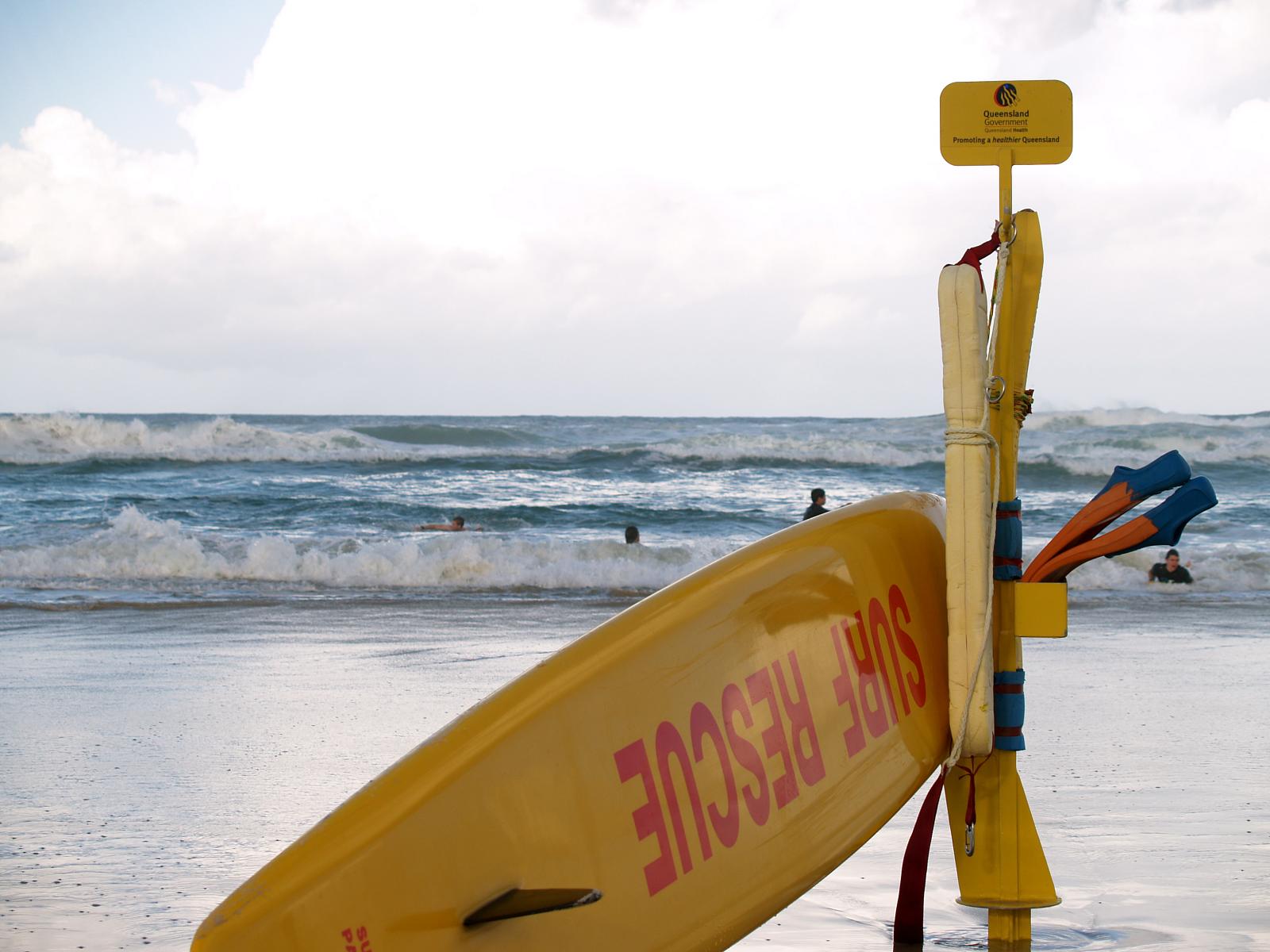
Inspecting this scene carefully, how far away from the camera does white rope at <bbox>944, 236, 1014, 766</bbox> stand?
8.16 feet

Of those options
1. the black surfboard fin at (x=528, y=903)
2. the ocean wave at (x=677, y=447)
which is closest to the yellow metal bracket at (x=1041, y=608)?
the black surfboard fin at (x=528, y=903)

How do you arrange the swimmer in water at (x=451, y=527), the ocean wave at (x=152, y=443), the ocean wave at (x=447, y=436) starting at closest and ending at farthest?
the swimmer in water at (x=451, y=527)
the ocean wave at (x=152, y=443)
the ocean wave at (x=447, y=436)

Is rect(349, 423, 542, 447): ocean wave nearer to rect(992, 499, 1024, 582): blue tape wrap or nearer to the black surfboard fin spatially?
rect(992, 499, 1024, 582): blue tape wrap

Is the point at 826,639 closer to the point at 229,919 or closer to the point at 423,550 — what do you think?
the point at 229,919

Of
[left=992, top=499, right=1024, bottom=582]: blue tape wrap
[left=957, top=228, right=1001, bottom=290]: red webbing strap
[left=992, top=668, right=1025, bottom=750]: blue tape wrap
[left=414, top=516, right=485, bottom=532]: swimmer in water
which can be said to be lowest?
[left=414, top=516, right=485, bottom=532]: swimmer in water

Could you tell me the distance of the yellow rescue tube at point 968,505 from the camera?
2.48 m

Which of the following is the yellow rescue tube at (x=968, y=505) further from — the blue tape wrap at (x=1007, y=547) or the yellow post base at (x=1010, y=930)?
the yellow post base at (x=1010, y=930)

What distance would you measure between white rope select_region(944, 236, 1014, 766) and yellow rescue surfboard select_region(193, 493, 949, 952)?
0.11 metres

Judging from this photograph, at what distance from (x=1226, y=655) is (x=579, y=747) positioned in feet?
19.5

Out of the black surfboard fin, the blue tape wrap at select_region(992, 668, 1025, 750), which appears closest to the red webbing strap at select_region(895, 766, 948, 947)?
the blue tape wrap at select_region(992, 668, 1025, 750)

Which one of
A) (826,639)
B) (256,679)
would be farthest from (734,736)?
(256,679)

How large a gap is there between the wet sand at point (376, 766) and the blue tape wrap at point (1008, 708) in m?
0.52

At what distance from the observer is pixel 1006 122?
272 centimetres

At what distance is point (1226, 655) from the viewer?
693cm
